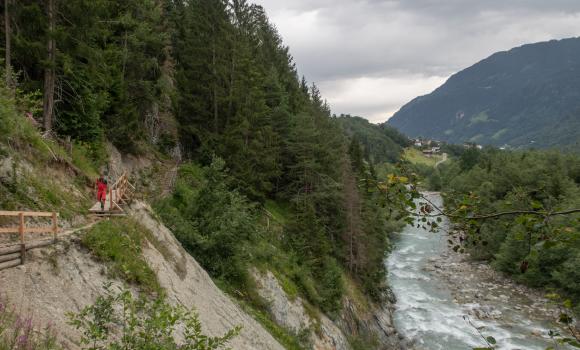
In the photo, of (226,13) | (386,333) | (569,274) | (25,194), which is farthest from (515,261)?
(25,194)

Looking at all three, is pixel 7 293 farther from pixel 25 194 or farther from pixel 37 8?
pixel 37 8

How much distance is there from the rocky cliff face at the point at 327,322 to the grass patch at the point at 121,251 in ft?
33.6

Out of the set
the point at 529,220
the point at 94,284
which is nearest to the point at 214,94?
the point at 94,284

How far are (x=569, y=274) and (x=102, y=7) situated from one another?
1722 inches

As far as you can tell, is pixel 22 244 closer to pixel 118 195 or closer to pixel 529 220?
pixel 118 195

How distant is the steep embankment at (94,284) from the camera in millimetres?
8094

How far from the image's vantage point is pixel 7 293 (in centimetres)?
777

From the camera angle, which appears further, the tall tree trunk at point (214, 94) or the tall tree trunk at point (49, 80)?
the tall tree trunk at point (214, 94)

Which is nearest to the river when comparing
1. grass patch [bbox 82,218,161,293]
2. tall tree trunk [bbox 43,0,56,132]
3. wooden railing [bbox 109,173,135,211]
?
wooden railing [bbox 109,173,135,211]

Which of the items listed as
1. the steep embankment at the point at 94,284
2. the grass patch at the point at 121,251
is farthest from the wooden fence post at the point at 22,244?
the grass patch at the point at 121,251

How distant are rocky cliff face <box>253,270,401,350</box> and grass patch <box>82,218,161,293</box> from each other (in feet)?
33.6

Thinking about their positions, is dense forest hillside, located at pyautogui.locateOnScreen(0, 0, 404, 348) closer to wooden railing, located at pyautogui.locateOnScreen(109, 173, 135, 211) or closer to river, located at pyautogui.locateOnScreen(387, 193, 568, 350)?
wooden railing, located at pyautogui.locateOnScreen(109, 173, 135, 211)

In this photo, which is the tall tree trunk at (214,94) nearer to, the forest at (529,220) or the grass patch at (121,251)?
the forest at (529,220)

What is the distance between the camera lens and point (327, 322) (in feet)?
87.5
